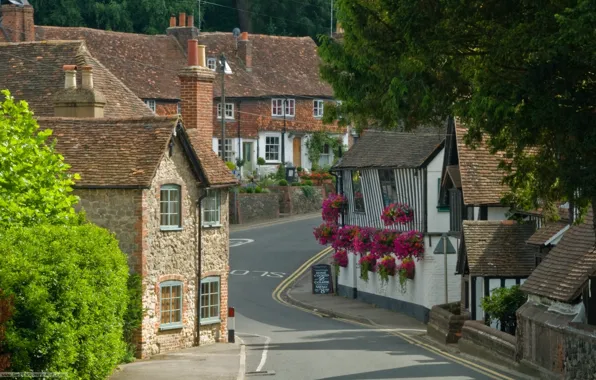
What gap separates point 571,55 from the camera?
19812 mm

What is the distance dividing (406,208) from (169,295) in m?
14.1

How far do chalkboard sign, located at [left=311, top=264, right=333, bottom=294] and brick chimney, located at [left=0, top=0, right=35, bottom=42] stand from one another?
714 inches

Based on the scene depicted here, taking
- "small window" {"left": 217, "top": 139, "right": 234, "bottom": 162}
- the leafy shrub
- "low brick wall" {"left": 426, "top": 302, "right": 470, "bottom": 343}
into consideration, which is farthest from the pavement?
"small window" {"left": 217, "top": 139, "right": 234, "bottom": 162}

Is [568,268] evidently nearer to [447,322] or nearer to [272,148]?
[447,322]

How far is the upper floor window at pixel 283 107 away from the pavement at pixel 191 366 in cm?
4504

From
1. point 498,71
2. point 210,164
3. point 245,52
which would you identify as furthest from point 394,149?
point 245,52

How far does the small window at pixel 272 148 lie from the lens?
79.5m

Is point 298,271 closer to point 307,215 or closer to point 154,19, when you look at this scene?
point 307,215

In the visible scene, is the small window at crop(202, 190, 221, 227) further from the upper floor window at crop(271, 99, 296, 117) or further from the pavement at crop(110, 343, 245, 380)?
the upper floor window at crop(271, 99, 296, 117)

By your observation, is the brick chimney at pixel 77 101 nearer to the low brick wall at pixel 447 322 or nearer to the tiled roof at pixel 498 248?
the tiled roof at pixel 498 248

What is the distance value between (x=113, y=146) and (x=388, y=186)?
1732 centimetres

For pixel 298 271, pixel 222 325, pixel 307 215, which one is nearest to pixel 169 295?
pixel 222 325

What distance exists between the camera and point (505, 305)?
33062mm

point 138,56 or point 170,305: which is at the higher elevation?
point 138,56
